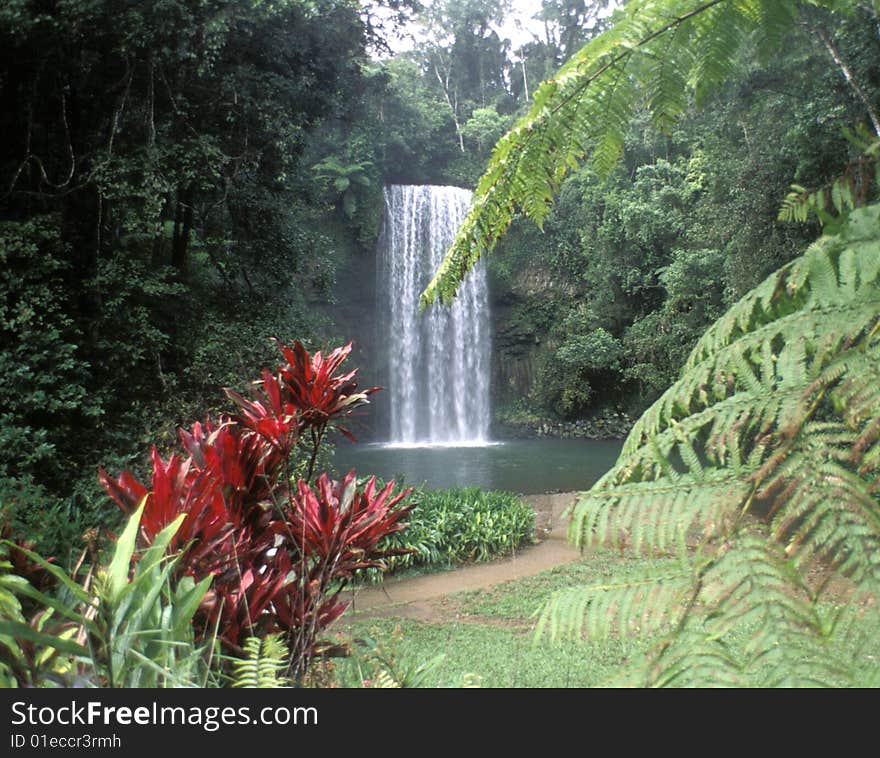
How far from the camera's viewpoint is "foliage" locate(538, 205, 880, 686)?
0.81 metres

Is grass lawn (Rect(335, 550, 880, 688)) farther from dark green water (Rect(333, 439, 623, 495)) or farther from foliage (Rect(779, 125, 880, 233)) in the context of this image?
dark green water (Rect(333, 439, 623, 495))

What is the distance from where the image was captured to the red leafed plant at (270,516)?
178 centimetres

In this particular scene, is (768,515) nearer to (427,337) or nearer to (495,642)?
(495,642)

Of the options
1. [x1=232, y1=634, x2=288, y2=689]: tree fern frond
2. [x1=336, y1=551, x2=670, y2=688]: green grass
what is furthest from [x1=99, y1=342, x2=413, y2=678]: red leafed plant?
[x1=336, y1=551, x2=670, y2=688]: green grass

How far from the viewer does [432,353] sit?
18.9 metres

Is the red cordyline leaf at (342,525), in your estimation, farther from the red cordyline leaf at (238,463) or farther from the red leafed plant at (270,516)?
the red cordyline leaf at (238,463)

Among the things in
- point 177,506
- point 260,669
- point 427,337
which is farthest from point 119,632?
point 427,337

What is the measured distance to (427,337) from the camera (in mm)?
18859

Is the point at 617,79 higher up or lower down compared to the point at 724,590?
higher up

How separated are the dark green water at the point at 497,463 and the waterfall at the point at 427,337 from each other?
166 centimetres

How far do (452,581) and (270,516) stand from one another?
13.0 feet

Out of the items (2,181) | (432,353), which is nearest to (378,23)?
(2,181)

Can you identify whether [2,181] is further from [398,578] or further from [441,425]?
[441,425]
